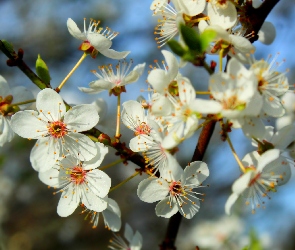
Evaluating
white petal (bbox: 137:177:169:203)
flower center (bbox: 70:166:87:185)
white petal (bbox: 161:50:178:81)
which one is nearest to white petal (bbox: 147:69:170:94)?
white petal (bbox: 161:50:178:81)

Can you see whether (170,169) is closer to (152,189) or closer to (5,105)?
(152,189)

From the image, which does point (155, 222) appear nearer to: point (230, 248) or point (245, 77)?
point (230, 248)

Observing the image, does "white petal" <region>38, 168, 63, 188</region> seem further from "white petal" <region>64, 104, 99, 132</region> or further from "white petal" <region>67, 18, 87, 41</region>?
"white petal" <region>67, 18, 87, 41</region>

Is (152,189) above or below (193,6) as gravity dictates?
below

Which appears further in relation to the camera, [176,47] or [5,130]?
[5,130]

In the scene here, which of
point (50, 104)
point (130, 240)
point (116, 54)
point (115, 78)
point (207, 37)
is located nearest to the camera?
point (207, 37)

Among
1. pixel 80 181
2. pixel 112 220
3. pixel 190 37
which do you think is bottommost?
pixel 112 220

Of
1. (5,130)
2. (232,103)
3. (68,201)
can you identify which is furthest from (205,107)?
(5,130)
